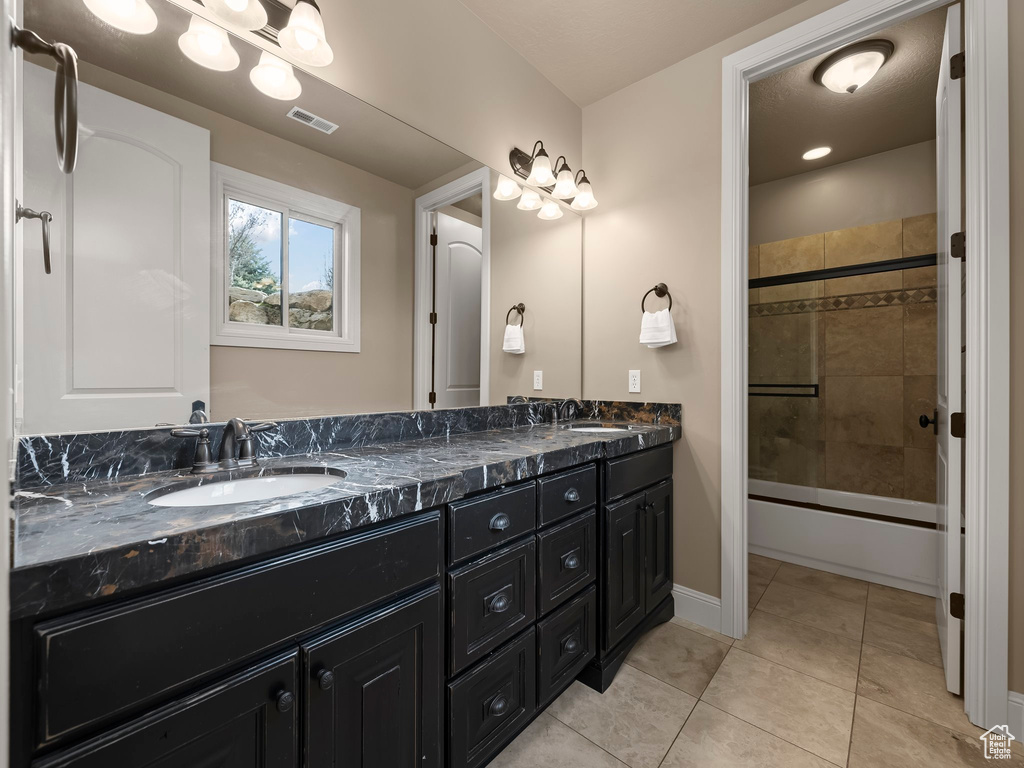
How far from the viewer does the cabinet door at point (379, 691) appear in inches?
33.4

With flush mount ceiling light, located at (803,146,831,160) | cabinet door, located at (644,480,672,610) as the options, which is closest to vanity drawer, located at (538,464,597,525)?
cabinet door, located at (644,480,672,610)

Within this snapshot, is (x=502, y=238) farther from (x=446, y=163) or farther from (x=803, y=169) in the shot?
(x=803, y=169)

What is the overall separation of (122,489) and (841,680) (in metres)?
2.31

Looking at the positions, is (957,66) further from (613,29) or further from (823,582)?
(823,582)

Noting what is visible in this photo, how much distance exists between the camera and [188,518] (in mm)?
752

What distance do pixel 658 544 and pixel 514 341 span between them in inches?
44.2

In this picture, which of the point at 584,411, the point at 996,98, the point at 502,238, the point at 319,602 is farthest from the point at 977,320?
the point at 319,602

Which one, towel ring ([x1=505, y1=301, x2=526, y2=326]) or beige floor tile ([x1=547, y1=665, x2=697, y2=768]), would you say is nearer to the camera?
beige floor tile ([x1=547, y1=665, x2=697, y2=768])

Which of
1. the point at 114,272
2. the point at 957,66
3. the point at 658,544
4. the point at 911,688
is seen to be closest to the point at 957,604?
the point at 911,688

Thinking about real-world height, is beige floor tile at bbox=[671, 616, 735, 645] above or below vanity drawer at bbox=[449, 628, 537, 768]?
below

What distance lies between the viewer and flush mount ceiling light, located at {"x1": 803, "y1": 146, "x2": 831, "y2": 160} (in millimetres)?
2980

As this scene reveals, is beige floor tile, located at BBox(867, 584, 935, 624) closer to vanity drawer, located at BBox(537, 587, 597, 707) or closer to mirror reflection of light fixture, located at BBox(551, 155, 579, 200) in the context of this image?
vanity drawer, located at BBox(537, 587, 597, 707)

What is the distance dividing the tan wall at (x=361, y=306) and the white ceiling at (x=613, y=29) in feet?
3.27

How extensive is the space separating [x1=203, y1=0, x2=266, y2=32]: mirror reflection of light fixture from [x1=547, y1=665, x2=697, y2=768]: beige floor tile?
7.36 ft
